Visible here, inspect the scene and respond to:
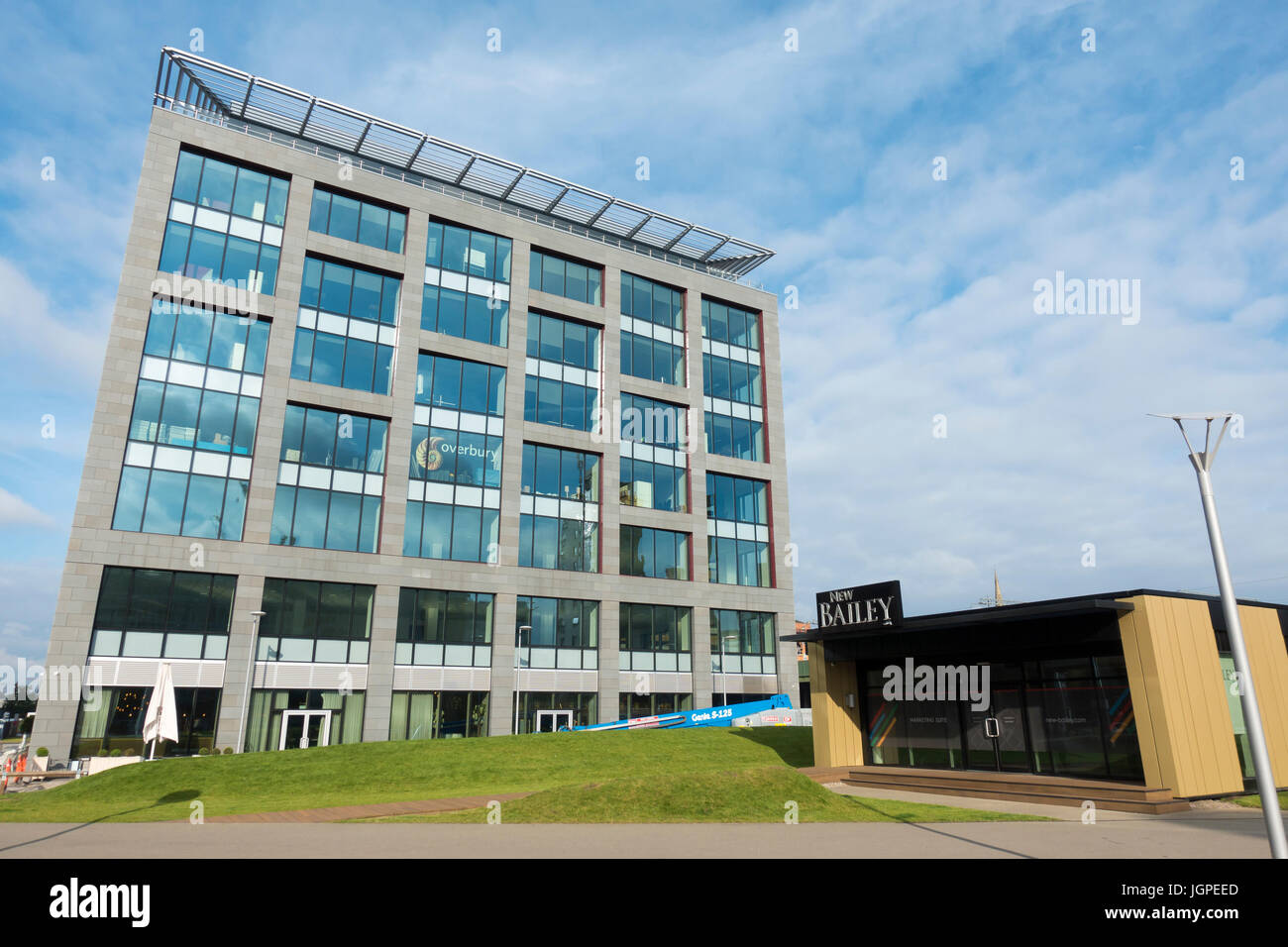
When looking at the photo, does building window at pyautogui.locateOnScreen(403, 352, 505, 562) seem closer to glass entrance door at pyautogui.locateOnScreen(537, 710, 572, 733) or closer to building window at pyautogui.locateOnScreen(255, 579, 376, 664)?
building window at pyautogui.locateOnScreen(255, 579, 376, 664)

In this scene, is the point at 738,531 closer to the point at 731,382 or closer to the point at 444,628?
the point at 731,382

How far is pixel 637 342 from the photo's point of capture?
5416 centimetres

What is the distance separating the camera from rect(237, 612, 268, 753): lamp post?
1418 inches

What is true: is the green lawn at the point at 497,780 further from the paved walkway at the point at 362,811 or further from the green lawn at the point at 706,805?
the paved walkway at the point at 362,811

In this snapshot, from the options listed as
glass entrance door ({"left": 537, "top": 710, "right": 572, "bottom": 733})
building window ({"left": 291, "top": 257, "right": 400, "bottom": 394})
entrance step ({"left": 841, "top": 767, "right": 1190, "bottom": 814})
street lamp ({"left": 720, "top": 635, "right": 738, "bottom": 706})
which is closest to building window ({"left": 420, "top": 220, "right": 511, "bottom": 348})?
building window ({"left": 291, "top": 257, "right": 400, "bottom": 394})

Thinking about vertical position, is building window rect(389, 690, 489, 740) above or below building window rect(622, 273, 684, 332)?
below

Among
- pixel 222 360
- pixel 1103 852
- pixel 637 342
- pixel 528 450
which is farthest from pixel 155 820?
pixel 637 342

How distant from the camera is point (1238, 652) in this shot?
44.7 ft

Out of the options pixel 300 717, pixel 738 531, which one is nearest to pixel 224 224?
pixel 300 717

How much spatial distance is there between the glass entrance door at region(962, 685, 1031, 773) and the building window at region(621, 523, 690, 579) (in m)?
26.2

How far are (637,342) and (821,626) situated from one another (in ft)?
94.5

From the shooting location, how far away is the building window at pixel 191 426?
3709cm

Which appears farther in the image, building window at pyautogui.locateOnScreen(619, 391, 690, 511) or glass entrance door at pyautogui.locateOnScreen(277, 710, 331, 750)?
building window at pyautogui.locateOnScreen(619, 391, 690, 511)

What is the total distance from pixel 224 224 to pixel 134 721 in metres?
25.3
